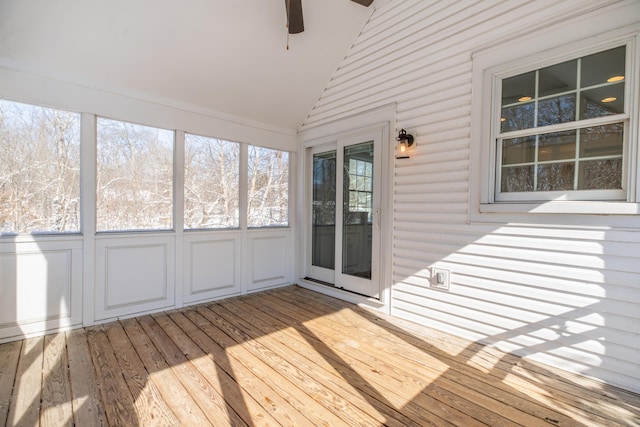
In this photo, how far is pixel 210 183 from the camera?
4000 millimetres

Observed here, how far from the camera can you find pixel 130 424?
172 cm

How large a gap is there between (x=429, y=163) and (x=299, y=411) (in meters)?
2.57

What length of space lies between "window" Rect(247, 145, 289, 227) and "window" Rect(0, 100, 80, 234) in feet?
6.69

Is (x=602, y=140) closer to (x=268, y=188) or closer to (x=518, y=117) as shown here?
(x=518, y=117)

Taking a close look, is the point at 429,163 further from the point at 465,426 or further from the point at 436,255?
the point at 465,426

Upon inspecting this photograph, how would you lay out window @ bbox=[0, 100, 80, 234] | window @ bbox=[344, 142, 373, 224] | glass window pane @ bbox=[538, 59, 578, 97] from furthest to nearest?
window @ bbox=[344, 142, 373, 224] → window @ bbox=[0, 100, 80, 234] → glass window pane @ bbox=[538, 59, 578, 97]

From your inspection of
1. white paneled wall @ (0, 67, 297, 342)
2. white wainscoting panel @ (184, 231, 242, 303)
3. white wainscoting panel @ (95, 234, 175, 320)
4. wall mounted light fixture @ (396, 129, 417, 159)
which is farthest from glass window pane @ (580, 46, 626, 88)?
white wainscoting panel @ (95, 234, 175, 320)

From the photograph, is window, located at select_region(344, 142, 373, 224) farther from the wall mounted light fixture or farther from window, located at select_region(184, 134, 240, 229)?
window, located at select_region(184, 134, 240, 229)

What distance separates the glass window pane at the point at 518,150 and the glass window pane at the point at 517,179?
0.22 ft

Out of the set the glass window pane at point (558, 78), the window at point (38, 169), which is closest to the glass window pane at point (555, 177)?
the glass window pane at point (558, 78)

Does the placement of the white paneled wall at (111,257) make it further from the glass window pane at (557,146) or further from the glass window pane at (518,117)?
the glass window pane at (557,146)

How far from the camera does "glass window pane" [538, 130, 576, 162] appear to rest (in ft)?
7.70

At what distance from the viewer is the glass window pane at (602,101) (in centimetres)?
214

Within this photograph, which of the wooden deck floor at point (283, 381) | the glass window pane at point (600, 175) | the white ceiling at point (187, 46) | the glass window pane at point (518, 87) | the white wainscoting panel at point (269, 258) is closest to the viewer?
the wooden deck floor at point (283, 381)
